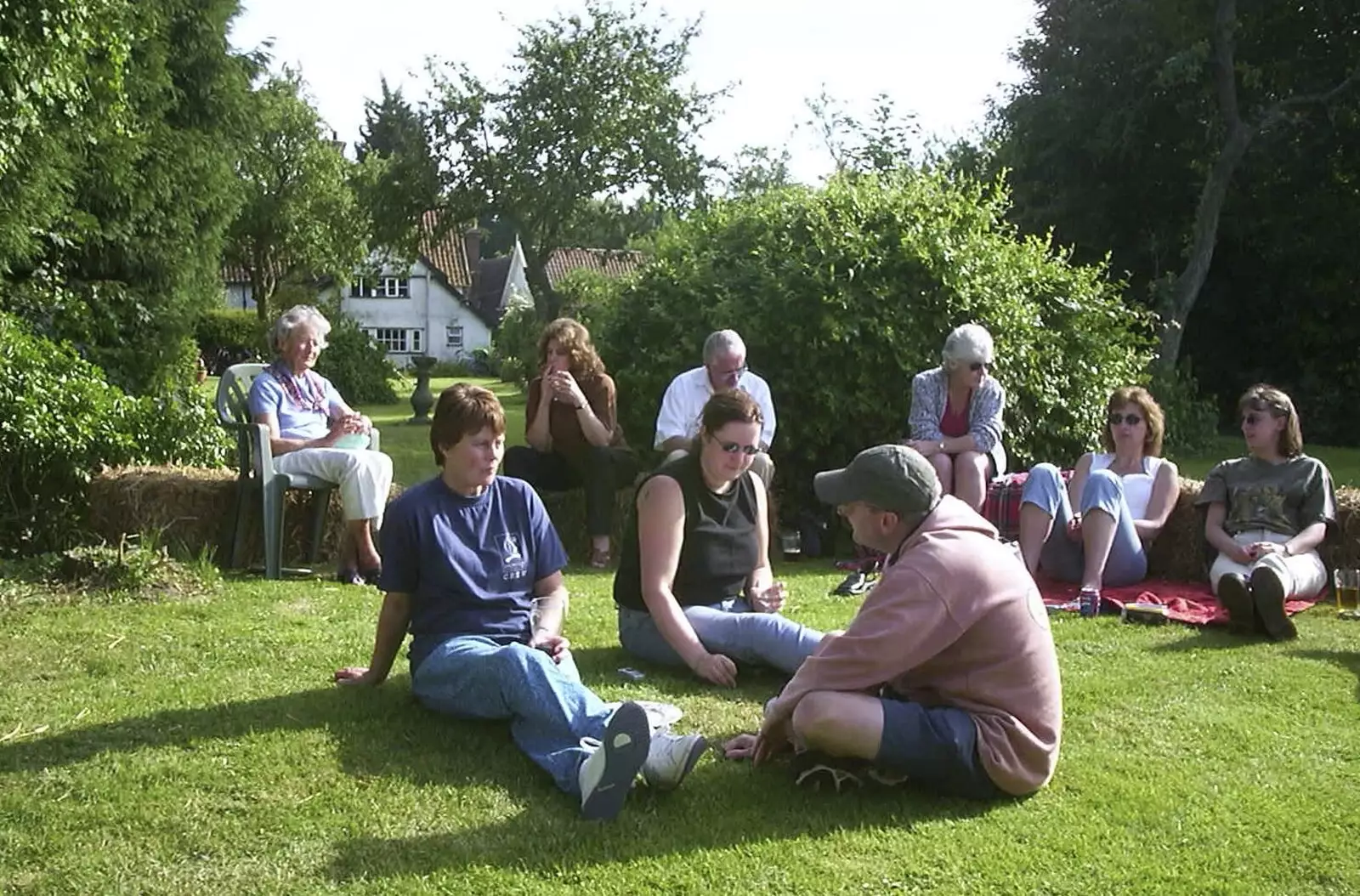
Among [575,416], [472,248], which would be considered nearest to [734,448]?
[575,416]

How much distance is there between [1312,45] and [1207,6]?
2.08 metres

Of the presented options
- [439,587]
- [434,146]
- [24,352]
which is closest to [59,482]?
[24,352]

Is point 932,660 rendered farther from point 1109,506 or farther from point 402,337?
point 402,337

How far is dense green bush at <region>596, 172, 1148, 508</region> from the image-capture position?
942cm

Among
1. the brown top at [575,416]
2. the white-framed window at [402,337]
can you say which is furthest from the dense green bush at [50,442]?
the white-framed window at [402,337]

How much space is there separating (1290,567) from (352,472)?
5.08m

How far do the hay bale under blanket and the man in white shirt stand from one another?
5.92 ft

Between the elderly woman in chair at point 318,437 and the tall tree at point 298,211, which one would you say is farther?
the tall tree at point 298,211

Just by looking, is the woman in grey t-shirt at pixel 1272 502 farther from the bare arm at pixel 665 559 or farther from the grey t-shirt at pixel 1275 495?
the bare arm at pixel 665 559

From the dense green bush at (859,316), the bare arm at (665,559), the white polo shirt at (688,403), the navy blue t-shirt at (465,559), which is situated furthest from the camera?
the dense green bush at (859,316)

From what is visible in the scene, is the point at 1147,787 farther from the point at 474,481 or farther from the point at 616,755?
the point at 474,481

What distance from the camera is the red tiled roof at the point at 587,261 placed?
142ft

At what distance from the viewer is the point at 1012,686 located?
12.3 feet

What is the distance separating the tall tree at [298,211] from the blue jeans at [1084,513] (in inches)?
1508
